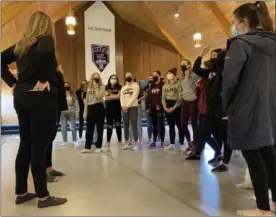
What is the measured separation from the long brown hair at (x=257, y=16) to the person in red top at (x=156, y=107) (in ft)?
10.1

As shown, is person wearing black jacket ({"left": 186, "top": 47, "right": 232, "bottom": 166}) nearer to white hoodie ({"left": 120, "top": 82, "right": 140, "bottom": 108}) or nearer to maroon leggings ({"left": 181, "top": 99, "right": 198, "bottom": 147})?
maroon leggings ({"left": 181, "top": 99, "right": 198, "bottom": 147})

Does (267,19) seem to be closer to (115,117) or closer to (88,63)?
(115,117)

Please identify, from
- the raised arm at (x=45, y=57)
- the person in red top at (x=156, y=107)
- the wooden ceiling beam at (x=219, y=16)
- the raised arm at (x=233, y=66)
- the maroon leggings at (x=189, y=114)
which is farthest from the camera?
the wooden ceiling beam at (x=219, y=16)

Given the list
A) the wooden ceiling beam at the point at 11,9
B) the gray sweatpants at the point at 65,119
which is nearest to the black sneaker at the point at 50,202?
the gray sweatpants at the point at 65,119

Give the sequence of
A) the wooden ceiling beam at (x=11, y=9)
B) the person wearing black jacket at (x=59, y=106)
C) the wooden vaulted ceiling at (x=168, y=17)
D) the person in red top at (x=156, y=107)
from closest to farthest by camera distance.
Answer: the person wearing black jacket at (x=59, y=106), the person in red top at (x=156, y=107), the wooden ceiling beam at (x=11, y=9), the wooden vaulted ceiling at (x=168, y=17)

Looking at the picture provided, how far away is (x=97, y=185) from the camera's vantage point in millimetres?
2496

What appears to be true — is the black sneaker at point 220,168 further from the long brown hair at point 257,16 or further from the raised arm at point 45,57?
the raised arm at point 45,57

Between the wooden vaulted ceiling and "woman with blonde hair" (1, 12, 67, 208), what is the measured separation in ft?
16.2

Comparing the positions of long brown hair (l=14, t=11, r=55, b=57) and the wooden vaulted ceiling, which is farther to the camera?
the wooden vaulted ceiling

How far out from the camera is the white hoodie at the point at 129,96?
4.53m

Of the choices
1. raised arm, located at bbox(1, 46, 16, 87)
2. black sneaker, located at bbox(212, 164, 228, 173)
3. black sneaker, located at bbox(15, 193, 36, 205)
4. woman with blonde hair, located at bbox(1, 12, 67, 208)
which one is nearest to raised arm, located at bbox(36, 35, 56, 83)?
woman with blonde hair, located at bbox(1, 12, 67, 208)

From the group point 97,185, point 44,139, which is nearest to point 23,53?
point 44,139

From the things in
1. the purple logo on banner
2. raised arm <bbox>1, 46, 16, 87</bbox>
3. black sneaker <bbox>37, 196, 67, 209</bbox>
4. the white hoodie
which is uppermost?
the purple logo on banner

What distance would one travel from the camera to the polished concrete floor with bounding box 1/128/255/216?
190 cm
